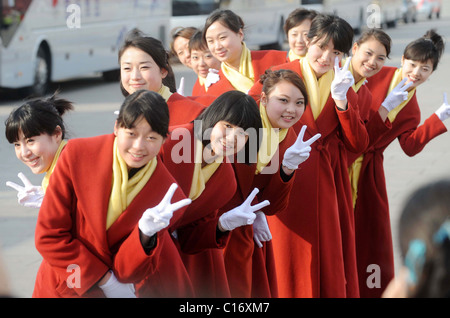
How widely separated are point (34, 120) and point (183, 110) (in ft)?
1.89

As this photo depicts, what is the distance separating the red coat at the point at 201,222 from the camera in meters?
2.71

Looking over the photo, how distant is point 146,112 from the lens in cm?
242

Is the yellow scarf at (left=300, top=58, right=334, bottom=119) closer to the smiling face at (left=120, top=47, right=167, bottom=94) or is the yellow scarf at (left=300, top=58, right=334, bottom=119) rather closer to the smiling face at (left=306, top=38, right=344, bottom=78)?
the smiling face at (left=306, top=38, right=344, bottom=78)

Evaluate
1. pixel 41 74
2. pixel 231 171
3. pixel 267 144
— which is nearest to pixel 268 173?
pixel 267 144

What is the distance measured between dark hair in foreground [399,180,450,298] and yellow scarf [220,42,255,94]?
8.07 ft

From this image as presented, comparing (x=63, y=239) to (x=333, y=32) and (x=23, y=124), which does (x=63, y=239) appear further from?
(x=333, y=32)

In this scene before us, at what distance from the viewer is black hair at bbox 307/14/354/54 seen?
3.57 meters

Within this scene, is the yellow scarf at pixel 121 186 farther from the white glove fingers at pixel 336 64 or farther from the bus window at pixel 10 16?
the bus window at pixel 10 16

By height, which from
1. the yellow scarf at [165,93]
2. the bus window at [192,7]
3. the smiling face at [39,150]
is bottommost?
the smiling face at [39,150]

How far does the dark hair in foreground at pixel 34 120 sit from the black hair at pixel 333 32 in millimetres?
1248

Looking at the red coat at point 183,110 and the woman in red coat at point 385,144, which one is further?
the woman in red coat at point 385,144

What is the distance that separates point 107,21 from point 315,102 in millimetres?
9057

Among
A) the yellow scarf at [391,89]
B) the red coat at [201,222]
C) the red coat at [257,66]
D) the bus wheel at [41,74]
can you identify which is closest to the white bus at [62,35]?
the bus wheel at [41,74]
